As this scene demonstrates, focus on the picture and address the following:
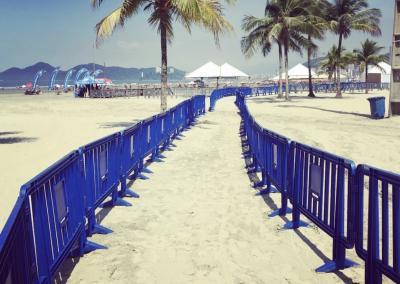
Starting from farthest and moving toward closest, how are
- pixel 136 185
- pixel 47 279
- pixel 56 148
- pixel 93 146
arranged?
pixel 56 148 < pixel 136 185 < pixel 93 146 < pixel 47 279

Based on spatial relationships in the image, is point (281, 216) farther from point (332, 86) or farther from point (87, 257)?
point (332, 86)

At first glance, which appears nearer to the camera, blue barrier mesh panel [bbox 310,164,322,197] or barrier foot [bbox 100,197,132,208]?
blue barrier mesh panel [bbox 310,164,322,197]

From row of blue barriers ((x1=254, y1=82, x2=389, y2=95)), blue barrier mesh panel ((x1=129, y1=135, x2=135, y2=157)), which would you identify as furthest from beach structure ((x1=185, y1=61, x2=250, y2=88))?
blue barrier mesh panel ((x1=129, y1=135, x2=135, y2=157))

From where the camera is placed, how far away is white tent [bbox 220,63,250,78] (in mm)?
50531

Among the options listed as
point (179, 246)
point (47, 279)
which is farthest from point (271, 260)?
point (47, 279)

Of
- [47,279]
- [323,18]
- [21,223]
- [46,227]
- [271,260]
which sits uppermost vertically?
[323,18]

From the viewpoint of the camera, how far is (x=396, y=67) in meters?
20.8

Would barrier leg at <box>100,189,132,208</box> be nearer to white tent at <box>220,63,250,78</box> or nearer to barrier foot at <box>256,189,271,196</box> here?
barrier foot at <box>256,189,271,196</box>

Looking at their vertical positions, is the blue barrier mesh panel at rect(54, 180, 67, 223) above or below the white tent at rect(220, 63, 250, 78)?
below

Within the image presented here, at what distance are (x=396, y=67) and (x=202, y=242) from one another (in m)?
19.0

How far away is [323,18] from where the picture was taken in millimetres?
37719

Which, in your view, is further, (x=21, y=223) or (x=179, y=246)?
(x=179, y=246)

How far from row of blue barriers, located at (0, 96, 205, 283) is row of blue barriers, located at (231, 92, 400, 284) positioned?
8.69 feet

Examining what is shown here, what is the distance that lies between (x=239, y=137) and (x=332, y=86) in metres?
47.2
